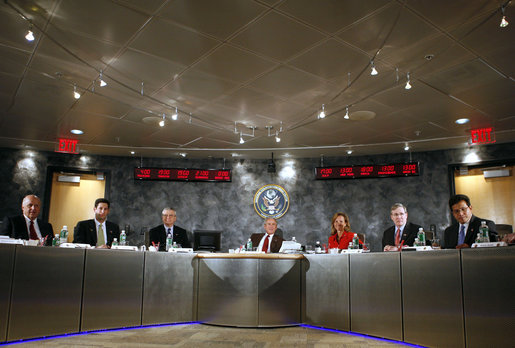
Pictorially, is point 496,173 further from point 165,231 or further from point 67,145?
point 67,145

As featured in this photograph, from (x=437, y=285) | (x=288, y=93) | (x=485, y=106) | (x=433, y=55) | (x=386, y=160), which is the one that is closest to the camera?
(x=437, y=285)

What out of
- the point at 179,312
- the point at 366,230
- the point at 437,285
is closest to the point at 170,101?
the point at 179,312

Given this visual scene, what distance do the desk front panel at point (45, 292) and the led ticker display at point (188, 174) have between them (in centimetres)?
520

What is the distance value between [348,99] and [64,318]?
4.54 m

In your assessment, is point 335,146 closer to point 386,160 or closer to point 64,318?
point 386,160

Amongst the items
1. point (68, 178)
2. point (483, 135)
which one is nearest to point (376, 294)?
point (483, 135)

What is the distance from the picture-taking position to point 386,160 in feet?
30.9

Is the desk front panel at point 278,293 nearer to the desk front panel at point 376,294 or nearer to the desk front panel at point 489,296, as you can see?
the desk front panel at point 376,294

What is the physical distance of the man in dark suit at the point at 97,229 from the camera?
218 inches

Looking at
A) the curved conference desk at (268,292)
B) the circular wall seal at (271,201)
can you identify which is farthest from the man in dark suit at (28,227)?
the circular wall seal at (271,201)

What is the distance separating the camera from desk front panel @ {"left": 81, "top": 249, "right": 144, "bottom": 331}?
4.59 metres

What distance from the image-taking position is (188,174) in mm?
9773

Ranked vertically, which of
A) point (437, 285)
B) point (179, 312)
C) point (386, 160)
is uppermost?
point (386, 160)

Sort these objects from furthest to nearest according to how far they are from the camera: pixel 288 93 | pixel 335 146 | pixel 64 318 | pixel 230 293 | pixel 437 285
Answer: pixel 335 146 → pixel 288 93 → pixel 230 293 → pixel 64 318 → pixel 437 285
